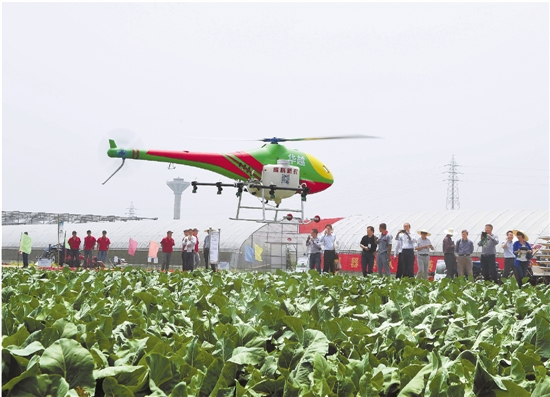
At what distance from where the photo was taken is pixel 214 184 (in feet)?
76.4

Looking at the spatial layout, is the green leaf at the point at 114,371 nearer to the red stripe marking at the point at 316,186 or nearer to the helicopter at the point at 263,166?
the helicopter at the point at 263,166

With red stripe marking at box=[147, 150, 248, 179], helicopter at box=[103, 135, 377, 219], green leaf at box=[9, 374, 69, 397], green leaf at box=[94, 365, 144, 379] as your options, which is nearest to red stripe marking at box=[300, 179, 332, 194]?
helicopter at box=[103, 135, 377, 219]

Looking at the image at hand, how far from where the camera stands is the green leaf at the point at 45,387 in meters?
1.84

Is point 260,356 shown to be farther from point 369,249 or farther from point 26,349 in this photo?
point 369,249

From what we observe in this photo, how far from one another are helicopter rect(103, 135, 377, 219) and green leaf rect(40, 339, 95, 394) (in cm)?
2106

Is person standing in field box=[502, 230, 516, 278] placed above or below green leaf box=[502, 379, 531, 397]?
above

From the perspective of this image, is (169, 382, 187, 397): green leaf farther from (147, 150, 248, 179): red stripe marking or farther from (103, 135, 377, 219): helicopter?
(147, 150, 248, 179): red stripe marking

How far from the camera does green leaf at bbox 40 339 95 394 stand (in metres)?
2.01

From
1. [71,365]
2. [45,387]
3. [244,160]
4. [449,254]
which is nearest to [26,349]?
[71,365]

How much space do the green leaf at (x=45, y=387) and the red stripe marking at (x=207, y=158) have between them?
21773mm

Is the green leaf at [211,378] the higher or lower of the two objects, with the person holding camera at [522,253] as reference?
lower

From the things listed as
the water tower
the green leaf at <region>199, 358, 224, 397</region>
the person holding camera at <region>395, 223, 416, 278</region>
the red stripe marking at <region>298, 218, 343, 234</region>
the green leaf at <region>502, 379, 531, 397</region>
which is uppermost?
the water tower

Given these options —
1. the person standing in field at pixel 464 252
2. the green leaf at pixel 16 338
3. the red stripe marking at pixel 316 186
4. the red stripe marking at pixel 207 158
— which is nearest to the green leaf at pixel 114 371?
the green leaf at pixel 16 338

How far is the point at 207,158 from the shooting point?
79.4 ft
